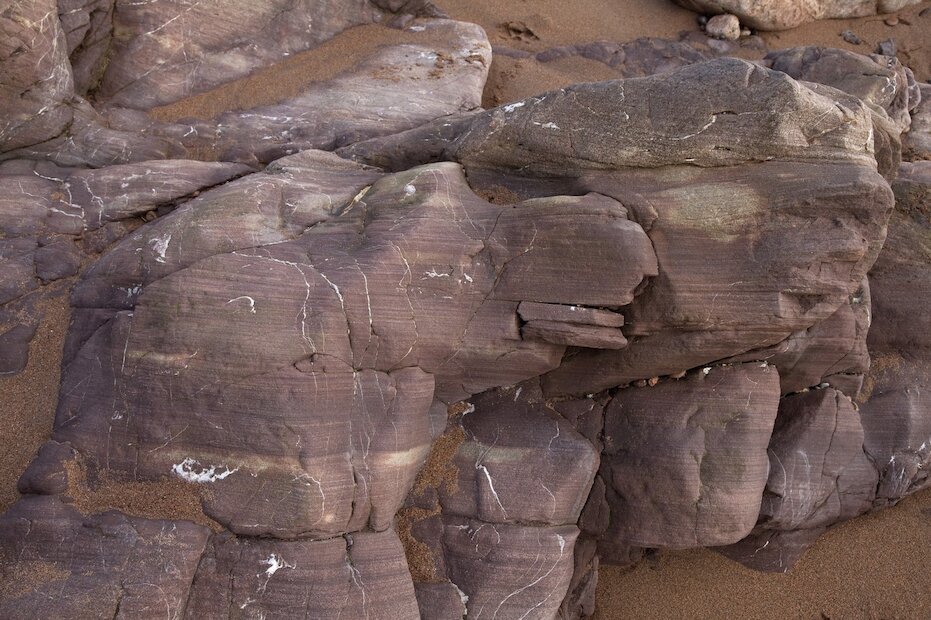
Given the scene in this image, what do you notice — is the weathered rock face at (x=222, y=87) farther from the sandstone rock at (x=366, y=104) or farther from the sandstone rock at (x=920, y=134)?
the sandstone rock at (x=920, y=134)

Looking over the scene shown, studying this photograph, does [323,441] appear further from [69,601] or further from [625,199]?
[625,199]

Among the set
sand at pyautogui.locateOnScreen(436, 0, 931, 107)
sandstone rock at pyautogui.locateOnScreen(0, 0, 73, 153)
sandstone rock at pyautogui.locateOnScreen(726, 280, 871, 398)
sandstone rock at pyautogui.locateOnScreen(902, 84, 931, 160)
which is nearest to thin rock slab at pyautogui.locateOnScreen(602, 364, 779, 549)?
sandstone rock at pyautogui.locateOnScreen(726, 280, 871, 398)

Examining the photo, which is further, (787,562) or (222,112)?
(222,112)

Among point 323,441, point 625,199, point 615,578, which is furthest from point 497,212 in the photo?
point 615,578

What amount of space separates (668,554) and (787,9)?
30.7 feet

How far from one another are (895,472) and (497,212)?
4.57m

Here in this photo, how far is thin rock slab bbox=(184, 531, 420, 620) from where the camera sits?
489 cm

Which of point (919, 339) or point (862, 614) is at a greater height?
point (919, 339)

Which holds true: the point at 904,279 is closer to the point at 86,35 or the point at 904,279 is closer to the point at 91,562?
the point at 91,562

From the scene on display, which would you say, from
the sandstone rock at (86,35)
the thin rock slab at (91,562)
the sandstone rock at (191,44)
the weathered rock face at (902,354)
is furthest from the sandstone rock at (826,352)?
the sandstone rock at (86,35)

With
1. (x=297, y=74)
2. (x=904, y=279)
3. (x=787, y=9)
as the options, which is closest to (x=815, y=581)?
(x=904, y=279)

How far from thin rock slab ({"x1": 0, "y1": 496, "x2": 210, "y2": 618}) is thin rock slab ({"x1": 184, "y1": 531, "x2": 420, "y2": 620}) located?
145 millimetres

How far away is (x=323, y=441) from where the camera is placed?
5.08 meters

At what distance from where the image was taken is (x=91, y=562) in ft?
15.7
